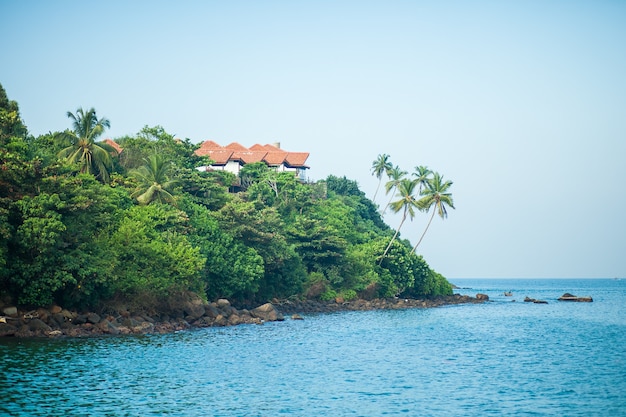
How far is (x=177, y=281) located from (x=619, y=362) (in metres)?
26.3

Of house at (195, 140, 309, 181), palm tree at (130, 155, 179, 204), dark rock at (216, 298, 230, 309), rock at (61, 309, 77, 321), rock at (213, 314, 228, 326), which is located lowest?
rock at (213, 314, 228, 326)

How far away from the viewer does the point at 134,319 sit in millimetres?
39906

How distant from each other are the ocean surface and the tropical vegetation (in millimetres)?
4161

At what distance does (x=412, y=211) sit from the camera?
247 feet

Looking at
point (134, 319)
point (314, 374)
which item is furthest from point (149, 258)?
point (314, 374)

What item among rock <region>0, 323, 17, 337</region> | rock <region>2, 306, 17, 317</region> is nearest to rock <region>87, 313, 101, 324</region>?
rock <region>2, 306, 17, 317</region>

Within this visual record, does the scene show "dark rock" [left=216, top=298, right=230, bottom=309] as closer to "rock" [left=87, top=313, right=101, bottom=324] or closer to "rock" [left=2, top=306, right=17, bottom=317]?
"rock" [left=87, top=313, right=101, bottom=324]

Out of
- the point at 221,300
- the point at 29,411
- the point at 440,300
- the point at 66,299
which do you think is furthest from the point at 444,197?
the point at 29,411

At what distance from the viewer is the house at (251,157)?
86.4 meters

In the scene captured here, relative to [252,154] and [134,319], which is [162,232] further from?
[252,154]

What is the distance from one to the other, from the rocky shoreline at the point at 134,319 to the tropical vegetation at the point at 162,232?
2.91 feet

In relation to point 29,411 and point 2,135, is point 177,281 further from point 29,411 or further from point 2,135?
point 29,411

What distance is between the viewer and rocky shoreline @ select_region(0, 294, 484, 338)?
33.1m

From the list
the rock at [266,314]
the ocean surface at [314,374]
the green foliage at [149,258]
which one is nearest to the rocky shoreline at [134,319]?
the rock at [266,314]
